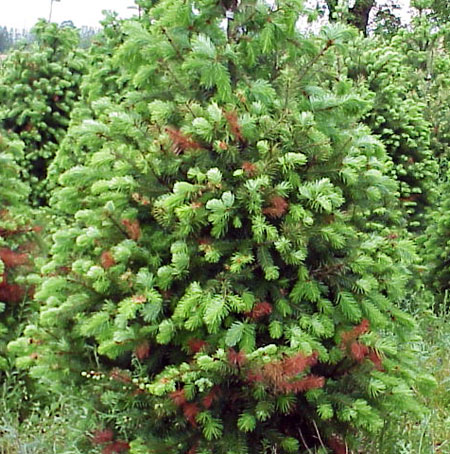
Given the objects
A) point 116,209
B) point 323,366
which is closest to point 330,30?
point 116,209

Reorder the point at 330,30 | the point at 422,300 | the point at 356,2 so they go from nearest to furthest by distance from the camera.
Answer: the point at 330,30 < the point at 422,300 < the point at 356,2

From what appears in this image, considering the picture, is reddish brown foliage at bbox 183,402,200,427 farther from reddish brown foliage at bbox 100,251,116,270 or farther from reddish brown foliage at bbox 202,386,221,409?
reddish brown foliage at bbox 100,251,116,270

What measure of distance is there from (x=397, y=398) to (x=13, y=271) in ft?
8.74

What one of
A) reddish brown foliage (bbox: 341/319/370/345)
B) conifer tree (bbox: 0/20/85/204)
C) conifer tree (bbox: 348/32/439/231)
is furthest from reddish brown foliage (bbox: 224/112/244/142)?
conifer tree (bbox: 0/20/85/204)

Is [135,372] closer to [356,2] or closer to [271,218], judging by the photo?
[271,218]

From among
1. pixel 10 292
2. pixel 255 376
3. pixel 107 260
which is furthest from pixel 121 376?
pixel 10 292

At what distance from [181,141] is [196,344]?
98 centimetres

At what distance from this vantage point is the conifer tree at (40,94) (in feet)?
24.7

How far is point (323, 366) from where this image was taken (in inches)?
131

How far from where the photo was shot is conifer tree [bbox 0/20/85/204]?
7.54m

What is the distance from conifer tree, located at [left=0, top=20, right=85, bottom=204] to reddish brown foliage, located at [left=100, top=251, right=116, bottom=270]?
438cm

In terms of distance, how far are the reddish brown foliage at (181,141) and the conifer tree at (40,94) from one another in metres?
4.50

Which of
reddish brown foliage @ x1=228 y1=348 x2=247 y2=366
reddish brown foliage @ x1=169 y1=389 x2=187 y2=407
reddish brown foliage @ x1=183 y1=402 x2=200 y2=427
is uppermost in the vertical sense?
reddish brown foliage @ x1=228 y1=348 x2=247 y2=366

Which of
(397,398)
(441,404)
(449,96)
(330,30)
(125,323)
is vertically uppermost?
(449,96)
